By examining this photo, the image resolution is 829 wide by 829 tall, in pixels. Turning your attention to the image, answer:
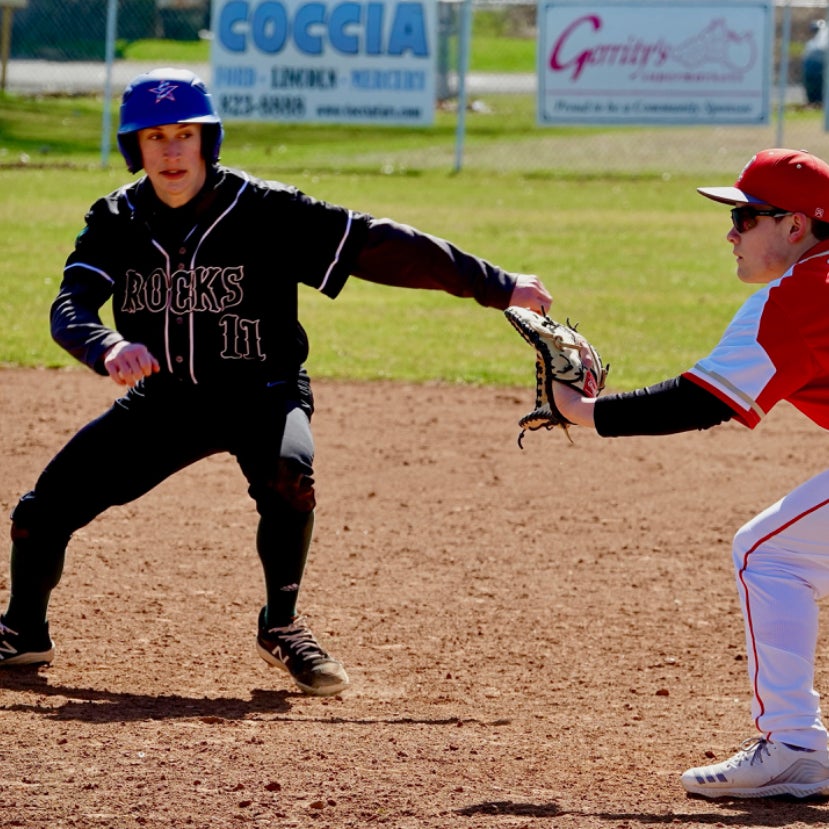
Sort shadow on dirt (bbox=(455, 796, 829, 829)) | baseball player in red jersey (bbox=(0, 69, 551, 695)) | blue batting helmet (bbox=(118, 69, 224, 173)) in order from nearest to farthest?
shadow on dirt (bbox=(455, 796, 829, 829)) < blue batting helmet (bbox=(118, 69, 224, 173)) < baseball player in red jersey (bbox=(0, 69, 551, 695))

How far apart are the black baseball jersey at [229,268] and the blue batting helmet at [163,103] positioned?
217 millimetres

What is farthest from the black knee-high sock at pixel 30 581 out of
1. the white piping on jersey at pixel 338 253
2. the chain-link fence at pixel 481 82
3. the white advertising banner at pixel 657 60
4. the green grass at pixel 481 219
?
the chain-link fence at pixel 481 82

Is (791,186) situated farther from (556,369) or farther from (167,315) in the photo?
(167,315)

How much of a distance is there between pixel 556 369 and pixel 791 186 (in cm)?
75

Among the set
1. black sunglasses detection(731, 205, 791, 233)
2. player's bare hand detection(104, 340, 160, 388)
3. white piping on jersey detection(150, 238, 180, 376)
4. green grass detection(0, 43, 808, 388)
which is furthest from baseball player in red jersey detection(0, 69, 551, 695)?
green grass detection(0, 43, 808, 388)

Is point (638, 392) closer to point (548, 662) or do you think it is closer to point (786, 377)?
point (786, 377)

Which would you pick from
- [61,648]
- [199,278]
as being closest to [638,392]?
[199,278]

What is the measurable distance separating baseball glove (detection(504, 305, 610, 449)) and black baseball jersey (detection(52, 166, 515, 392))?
2.27ft

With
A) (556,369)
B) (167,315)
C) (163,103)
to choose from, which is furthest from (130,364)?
(556,369)

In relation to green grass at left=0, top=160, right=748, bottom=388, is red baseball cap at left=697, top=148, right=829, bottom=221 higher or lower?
higher

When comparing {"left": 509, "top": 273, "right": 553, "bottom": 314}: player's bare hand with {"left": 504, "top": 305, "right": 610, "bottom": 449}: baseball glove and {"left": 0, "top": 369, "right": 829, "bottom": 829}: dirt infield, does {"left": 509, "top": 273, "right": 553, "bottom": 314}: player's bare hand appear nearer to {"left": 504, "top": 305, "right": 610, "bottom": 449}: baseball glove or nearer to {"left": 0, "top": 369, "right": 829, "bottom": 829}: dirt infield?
{"left": 504, "top": 305, "right": 610, "bottom": 449}: baseball glove

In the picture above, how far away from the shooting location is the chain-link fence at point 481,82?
819 inches

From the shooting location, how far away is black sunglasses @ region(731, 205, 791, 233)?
12.4 feet

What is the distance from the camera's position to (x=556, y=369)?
394 cm
